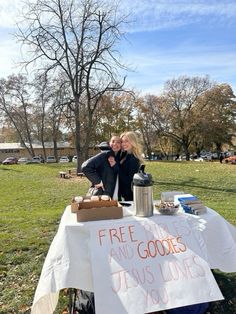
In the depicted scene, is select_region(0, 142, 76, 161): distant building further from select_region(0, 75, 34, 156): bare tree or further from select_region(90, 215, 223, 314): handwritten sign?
select_region(90, 215, 223, 314): handwritten sign

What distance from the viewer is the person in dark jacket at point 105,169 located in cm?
458

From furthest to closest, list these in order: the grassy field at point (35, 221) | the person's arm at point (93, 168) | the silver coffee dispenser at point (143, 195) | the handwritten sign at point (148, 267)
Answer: the person's arm at point (93, 168)
the grassy field at point (35, 221)
the silver coffee dispenser at point (143, 195)
the handwritten sign at point (148, 267)

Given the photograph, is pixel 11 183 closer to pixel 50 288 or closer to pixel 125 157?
pixel 125 157

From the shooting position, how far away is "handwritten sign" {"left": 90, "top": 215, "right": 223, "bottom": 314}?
288cm

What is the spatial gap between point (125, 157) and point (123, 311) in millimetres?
2269

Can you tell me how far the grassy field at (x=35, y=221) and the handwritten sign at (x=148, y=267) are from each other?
937 mm

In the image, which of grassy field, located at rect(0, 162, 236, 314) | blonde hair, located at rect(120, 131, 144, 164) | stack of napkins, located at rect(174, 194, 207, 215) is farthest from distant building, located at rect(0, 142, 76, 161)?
stack of napkins, located at rect(174, 194, 207, 215)

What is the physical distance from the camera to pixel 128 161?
15.3 ft

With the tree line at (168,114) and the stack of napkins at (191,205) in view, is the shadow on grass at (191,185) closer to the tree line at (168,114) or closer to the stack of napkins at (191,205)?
the stack of napkins at (191,205)

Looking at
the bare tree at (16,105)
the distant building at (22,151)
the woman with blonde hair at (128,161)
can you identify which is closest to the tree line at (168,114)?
the bare tree at (16,105)

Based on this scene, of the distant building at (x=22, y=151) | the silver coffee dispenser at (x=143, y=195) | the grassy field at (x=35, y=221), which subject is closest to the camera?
the silver coffee dispenser at (x=143, y=195)

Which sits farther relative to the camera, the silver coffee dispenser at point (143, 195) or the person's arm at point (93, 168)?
the person's arm at point (93, 168)

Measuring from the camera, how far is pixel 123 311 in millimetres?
2801

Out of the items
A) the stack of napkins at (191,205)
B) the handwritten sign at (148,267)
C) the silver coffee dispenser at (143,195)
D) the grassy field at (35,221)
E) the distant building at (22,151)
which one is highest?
the silver coffee dispenser at (143,195)
